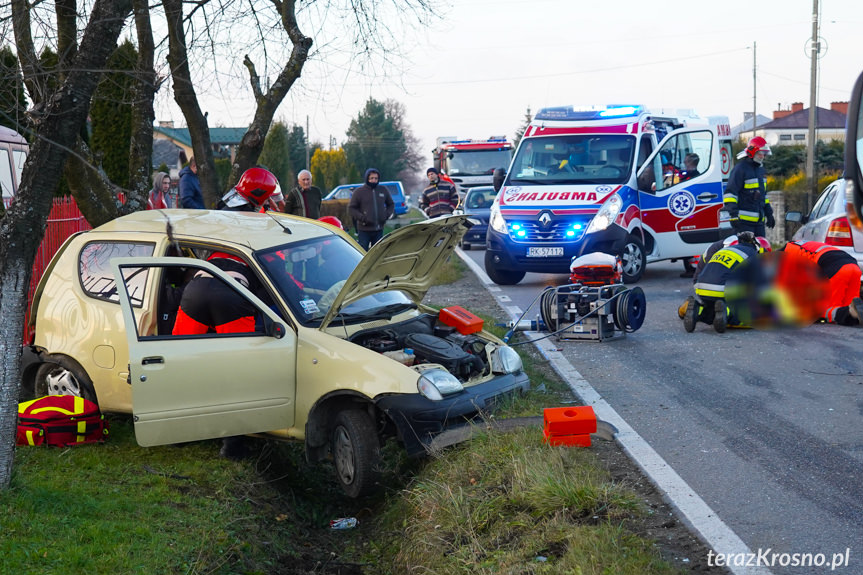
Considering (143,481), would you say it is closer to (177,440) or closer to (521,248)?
(177,440)

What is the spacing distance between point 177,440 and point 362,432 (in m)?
1.10

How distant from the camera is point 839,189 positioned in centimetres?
1228

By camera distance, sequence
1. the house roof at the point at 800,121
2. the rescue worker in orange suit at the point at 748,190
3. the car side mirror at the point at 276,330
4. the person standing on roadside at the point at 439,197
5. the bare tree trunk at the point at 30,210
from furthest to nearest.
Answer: the house roof at the point at 800,121, the person standing on roadside at the point at 439,197, the rescue worker in orange suit at the point at 748,190, the car side mirror at the point at 276,330, the bare tree trunk at the point at 30,210

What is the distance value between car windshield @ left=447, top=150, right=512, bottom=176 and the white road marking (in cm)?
2392

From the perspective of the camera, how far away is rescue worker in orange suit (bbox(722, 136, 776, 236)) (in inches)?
518

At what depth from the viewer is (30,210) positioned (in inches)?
203

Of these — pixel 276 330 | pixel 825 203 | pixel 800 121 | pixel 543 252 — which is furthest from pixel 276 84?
pixel 800 121

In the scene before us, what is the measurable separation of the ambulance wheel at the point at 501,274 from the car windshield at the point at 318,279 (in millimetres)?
7894

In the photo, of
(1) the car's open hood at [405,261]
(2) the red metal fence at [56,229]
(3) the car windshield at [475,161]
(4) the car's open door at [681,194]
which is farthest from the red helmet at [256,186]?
(3) the car windshield at [475,161]

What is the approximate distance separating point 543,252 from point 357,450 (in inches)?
349

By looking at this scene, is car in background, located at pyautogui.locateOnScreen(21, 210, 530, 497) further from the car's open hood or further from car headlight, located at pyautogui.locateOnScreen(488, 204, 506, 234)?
car headlight, located at pyautogui.locateOnScreen(488, 204, 506, 234)

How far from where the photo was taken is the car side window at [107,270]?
→ 21.6 ft

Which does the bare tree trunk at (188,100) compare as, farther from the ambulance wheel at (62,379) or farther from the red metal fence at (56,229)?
the ambulance wheel at (62,379)

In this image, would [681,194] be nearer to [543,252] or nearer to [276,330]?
[543,252]
